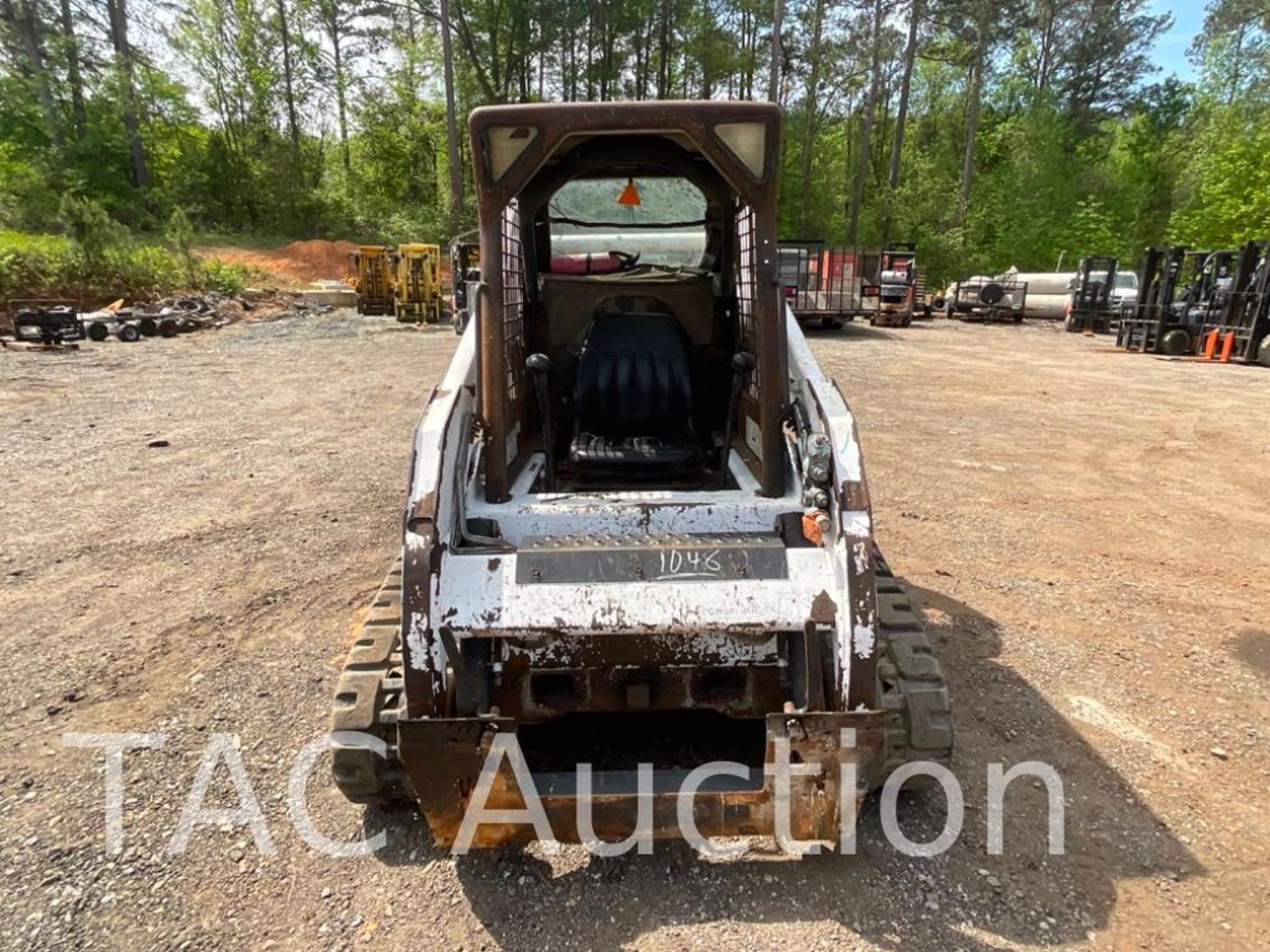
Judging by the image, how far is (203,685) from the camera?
12.2 feet

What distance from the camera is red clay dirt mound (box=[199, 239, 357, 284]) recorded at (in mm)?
29219

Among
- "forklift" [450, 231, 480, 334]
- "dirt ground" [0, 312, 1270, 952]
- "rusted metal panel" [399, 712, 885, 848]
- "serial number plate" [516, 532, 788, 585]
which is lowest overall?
"dirt ground" [0, 312, 1270, 952]

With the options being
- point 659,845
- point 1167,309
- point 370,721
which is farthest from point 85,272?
point 1167,309

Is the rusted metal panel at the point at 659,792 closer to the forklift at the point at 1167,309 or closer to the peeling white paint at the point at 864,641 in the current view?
the peeling white paint at the point at 864,641

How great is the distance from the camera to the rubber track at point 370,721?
2631 millimetres

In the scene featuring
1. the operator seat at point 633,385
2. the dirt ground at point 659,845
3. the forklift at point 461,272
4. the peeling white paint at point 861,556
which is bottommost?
the dirt ground at point 659,845

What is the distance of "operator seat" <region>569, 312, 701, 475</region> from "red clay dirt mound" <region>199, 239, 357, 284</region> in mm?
26899

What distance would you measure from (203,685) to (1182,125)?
2087 inches

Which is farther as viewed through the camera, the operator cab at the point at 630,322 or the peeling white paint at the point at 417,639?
the operator cab at the point at 630,322

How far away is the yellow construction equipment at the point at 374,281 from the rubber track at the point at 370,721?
2096cm

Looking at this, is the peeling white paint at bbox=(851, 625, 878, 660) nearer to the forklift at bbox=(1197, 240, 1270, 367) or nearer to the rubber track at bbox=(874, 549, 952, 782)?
the rubber track at bbox=(874, 549, 952, 782)

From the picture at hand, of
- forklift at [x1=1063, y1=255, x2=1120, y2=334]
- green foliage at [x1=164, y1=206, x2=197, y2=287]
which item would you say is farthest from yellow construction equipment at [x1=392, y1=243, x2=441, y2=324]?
forklift at [x1=1063, y1=255, x2=1120, y2=334]

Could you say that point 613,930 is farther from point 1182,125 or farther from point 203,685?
point 1182,125

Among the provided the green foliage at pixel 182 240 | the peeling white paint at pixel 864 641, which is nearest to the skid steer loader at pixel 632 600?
the peeling white paint at pixel 864 641
